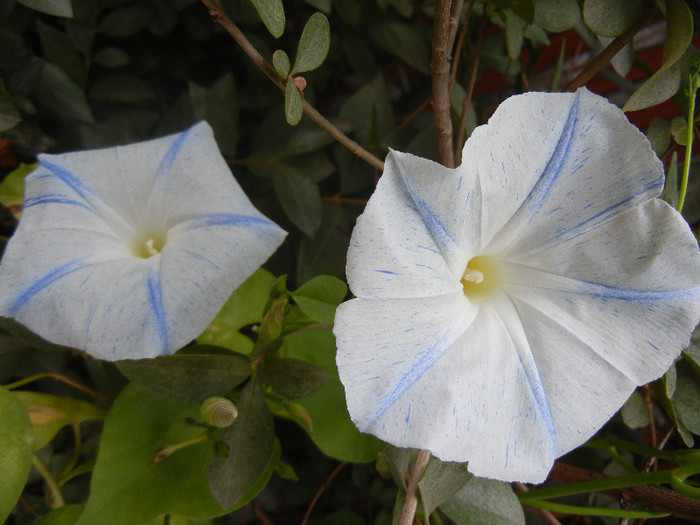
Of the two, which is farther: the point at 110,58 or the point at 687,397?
the point at 110,58

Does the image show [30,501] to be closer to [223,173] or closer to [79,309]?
[79,309]

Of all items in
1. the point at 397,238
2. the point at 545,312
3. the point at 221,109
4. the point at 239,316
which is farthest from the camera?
the point at 221,109

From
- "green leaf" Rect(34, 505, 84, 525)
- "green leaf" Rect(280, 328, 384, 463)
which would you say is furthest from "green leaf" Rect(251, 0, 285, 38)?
"green leaf" Rect(34, 505, 84, 525)

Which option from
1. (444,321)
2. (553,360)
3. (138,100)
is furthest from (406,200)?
(138,100)

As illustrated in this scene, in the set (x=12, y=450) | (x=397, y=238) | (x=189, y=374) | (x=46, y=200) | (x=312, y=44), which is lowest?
(x=12, y=450)

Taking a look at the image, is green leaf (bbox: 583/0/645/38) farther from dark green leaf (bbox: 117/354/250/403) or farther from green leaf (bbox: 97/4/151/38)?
green leaf (bbox: 97/4/151/38)

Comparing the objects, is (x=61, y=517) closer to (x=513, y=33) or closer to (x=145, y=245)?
(x=145, y=245)

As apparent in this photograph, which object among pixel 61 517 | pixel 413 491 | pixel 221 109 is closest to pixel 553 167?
pixel 413 491
